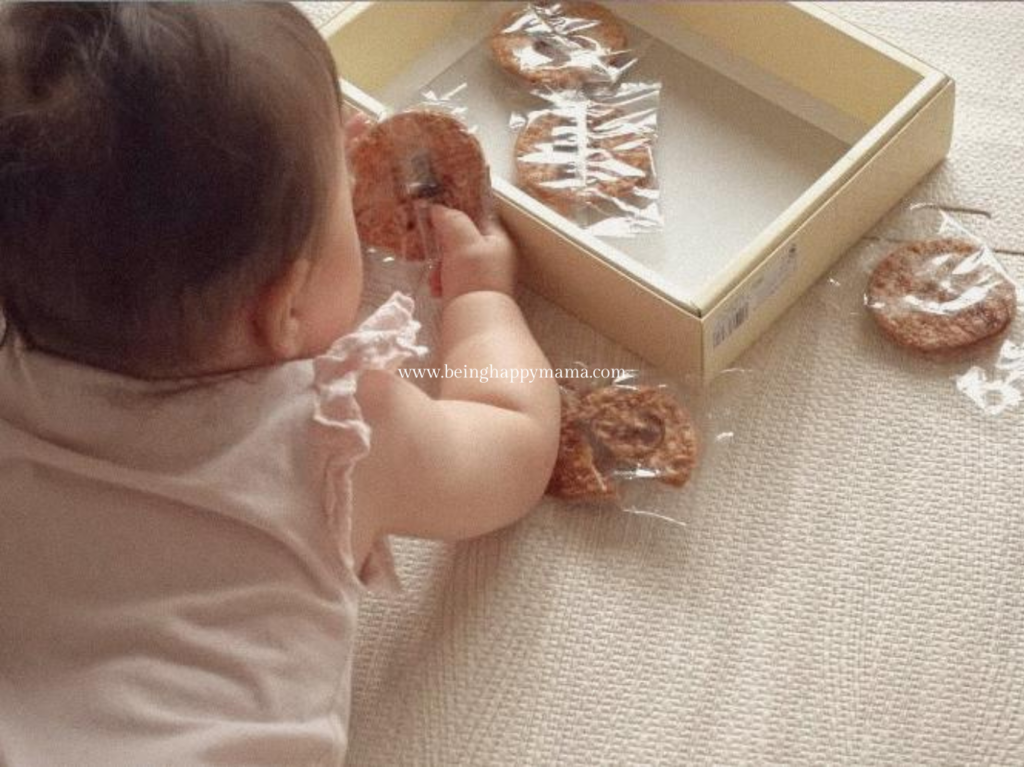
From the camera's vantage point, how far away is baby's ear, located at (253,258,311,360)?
830 millimetres

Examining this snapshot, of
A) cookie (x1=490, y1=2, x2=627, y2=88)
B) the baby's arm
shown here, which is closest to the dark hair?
the baby's arm

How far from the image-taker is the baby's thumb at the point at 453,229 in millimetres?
1064

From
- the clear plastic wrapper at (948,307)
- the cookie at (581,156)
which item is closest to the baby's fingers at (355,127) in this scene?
the cookie at (581,156)

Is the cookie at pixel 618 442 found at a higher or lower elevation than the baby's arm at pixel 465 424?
lower

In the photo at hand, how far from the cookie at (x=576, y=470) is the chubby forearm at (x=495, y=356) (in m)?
0.02

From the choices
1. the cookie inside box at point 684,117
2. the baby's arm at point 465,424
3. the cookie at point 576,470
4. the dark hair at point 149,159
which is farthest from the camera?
the cookie inside box at point 684,117

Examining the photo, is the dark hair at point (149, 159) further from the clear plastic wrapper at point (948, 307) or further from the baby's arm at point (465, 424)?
the clear plastic wrapper at point (948, 307)

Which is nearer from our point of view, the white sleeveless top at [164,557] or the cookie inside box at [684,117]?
the white sleeveless top at [164,557]

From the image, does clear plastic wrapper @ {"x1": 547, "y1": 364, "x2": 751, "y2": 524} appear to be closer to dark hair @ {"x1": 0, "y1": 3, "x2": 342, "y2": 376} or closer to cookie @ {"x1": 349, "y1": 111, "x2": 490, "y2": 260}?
cookie @ {"x1": 349, "y1": 111, "x2": 490, "y2": 260}

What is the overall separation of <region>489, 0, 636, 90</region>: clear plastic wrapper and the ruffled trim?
1.17 ft

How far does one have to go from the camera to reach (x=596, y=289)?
106 cm

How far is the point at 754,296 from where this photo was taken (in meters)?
1.04

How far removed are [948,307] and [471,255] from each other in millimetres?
328

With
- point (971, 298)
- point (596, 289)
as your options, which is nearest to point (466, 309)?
point (596, 289)
